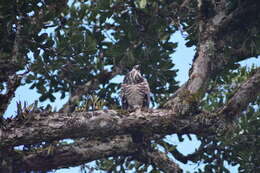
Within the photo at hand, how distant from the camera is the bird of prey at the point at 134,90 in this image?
1096cm

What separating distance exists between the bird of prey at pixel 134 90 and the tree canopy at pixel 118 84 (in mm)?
380

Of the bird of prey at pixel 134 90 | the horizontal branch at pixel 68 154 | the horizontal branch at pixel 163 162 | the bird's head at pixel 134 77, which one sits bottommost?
the horizontal branch at pixel 163 162

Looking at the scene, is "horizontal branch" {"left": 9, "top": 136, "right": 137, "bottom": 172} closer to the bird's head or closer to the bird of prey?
the bird of prey

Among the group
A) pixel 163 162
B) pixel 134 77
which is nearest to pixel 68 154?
pixel 163 162

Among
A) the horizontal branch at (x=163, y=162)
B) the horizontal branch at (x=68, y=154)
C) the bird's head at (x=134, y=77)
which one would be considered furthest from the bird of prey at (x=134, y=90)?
the horizontal branch at (x=68, y=154)

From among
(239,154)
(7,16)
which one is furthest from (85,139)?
(239,154)

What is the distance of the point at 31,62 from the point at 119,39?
237 cm

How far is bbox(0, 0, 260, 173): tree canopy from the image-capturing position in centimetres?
823

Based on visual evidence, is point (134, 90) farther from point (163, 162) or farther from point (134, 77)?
point (163, 162)

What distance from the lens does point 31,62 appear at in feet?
33.6

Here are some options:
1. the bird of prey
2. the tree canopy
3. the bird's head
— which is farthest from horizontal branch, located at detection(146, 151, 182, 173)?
the bird's head

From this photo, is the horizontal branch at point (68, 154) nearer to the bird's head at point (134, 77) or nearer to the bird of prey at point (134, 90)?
the bird of prey at point (134, 90)

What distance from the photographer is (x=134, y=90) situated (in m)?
11.1

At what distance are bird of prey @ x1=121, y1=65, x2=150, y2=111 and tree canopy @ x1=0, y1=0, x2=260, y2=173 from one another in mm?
380
